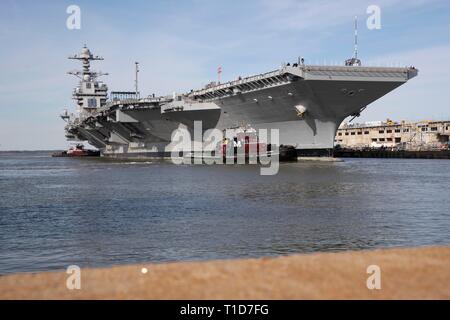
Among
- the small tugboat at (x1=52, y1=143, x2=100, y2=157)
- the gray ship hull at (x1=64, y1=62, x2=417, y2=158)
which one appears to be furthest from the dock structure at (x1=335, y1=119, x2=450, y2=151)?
the small tugboat at (x1=52, y1=143, x2=100, y2=157)

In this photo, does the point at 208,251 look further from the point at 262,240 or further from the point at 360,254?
the point at 360,254

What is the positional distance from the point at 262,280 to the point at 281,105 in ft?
119

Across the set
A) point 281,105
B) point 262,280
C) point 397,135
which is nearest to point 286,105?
point 281,105

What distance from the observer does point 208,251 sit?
1009 centimetres

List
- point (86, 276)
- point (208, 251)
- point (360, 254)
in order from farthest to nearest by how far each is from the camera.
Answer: point (208, 251)
point (360, 254)
point (86, 276)

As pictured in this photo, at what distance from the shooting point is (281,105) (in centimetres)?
4047

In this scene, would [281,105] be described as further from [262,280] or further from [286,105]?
[262,280]

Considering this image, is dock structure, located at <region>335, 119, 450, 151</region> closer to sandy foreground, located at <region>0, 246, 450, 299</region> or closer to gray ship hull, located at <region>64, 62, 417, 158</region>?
gray ship hull, located at <region>64, 62, 417, 158</region>

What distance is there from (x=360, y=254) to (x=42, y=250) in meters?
7.26

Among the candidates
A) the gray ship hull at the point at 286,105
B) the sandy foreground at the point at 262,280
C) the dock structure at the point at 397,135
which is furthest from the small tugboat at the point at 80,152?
the sandy foreground at the point at 262,280

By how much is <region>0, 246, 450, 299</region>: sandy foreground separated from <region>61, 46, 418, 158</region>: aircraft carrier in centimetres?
3099

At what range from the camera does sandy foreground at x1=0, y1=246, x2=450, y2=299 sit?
4328 millimetres

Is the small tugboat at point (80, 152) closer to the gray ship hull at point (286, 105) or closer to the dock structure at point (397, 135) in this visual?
the gray ship hull at point (286, 105)
